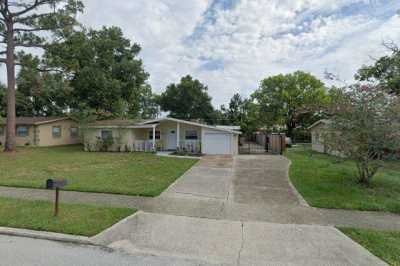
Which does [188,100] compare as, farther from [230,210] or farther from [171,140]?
[230,210]

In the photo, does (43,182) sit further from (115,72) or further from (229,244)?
(115,72)

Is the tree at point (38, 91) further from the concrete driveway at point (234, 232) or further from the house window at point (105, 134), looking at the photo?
the concrete driveway at point (234, 232)

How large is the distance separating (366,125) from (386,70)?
17.8m

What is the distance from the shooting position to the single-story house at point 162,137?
16.3 metres

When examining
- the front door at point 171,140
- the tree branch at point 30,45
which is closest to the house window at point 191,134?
the front door at point 171,140

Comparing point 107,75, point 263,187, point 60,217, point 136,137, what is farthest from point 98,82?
point 263,187

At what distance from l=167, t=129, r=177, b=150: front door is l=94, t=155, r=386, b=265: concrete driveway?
12551 millimetres

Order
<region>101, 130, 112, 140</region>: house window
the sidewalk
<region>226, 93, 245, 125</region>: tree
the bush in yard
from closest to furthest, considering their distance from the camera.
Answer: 1. the sidewalk
2. the bush in yard
3. <region>101, 130, 112, 140</region>: house window
4. <region>226, 93, 245, 125</region>: tree

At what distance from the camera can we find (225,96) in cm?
4366

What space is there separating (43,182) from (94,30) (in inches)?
988

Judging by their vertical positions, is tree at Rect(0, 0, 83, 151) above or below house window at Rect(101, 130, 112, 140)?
above

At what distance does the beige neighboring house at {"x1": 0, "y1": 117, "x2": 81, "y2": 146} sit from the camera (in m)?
20.3

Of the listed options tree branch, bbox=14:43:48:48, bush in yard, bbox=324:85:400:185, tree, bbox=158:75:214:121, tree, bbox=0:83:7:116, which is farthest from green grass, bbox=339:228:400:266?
tree, bbox=158:75:214:121

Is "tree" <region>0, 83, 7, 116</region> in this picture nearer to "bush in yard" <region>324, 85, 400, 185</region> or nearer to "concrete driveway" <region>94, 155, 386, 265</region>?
"concrete driveway" <region>94, 155, 386, 265</region>
